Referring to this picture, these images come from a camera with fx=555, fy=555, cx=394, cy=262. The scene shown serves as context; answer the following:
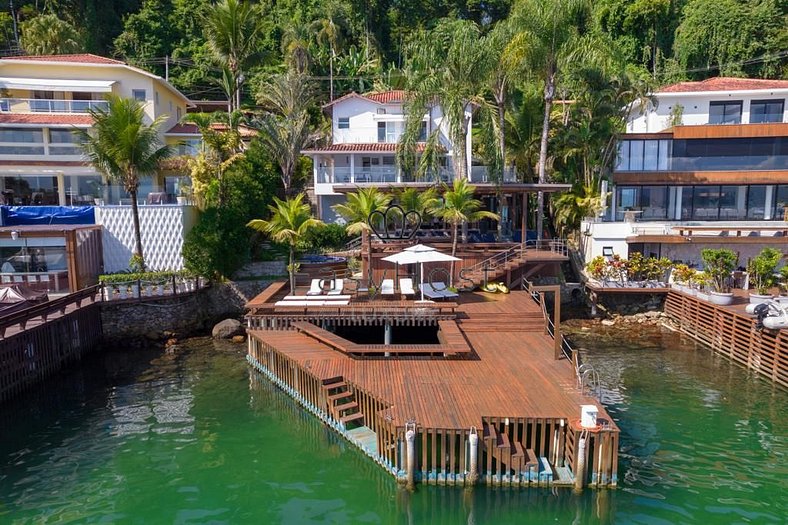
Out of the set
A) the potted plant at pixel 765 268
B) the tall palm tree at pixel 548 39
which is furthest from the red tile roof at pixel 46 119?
the potted plant at pixel 765 268

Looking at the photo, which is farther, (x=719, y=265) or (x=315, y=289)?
(x=719, y=265)

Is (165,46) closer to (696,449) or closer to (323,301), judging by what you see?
(323,301)

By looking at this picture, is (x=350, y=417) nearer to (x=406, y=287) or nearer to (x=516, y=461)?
(x=516, y=461)

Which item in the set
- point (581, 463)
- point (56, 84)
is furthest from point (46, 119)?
point (581, 463)

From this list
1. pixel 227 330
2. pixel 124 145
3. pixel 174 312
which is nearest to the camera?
pixel 124 145

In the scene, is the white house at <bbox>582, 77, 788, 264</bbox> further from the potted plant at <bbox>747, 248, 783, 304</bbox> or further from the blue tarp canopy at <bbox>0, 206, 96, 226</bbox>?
the blue tarp canopy at <bbox>0, 206, 96, 226</bbox>

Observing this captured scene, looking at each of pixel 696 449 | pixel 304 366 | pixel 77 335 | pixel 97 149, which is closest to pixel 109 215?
pixel 97 149
